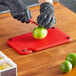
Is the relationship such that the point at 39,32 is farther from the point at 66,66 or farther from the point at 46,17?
the point at 66,66

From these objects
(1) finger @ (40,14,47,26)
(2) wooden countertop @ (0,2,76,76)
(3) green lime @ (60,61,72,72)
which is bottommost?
(2) wooden countertop @ (0,2,76,76)

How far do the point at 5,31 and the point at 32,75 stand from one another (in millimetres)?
618

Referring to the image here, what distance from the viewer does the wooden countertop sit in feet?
5.92

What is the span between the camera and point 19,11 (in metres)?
2.04

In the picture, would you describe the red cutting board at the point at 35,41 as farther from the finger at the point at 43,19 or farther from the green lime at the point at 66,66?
the green lime at the point at 66,66

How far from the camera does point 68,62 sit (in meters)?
1.77

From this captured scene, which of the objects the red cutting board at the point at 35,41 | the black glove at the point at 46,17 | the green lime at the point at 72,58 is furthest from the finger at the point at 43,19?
the green lime at the point at 72,58

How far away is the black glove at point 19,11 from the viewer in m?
2.02

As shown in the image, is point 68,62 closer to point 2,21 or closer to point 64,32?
point 64,32

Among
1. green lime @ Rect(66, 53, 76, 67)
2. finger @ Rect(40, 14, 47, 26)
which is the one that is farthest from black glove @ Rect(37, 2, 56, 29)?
green lime @ Rect(66, 53, 76, 67)

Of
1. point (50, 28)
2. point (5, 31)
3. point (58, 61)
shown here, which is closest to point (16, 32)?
point (5, 31)

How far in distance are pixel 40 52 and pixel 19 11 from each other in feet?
1.05

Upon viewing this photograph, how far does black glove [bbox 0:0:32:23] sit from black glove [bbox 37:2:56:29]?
96 millimetres

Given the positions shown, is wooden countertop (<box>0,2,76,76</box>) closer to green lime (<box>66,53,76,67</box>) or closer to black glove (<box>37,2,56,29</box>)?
green lime (<box>66,53,76,67</box>)
